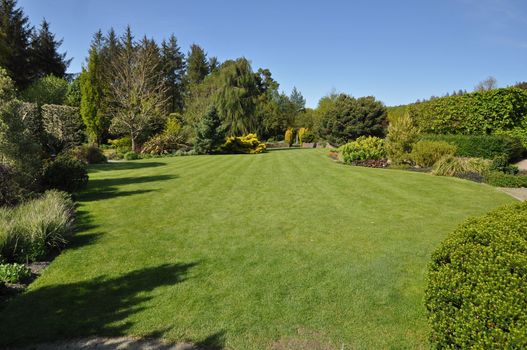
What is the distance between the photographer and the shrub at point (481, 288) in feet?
8.00

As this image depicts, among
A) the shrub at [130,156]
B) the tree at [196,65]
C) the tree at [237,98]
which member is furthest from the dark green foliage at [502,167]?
the tree at [196,65]

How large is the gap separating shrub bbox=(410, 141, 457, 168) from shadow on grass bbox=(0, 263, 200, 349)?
1393cm

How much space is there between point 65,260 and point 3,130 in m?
4.54

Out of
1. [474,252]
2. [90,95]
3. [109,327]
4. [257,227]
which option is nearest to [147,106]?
[90,95]

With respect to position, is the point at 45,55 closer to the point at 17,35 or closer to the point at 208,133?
the point at 17,35

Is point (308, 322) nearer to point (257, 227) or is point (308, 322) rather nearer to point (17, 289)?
point (257, 227)

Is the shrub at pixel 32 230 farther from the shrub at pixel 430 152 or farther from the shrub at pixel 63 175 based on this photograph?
the shrub at pixel 430 152

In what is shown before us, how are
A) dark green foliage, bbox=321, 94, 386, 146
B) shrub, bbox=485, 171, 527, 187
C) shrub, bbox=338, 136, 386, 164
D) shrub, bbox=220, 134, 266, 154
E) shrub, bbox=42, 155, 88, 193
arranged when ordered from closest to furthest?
shrub, bbox=42, 155, 88, 193, shrub, bbox=485, 171, 527, 187, shrub, bbox=338, 136, 386, 164, shrub, bbox=220, 134, 266, 154, dark green foliage, bbox=321, 94, 386, 146

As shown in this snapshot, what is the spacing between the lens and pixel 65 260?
5406mm

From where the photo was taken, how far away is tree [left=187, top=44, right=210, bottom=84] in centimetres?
5572

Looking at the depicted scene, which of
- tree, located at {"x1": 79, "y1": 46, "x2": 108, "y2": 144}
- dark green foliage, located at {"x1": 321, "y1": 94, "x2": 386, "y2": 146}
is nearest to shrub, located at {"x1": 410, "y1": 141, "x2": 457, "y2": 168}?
dark green foliage, located at {"x1": 321, "y1": 94, "x2": 386, "y2": 146}

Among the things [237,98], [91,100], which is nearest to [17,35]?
[91,100]

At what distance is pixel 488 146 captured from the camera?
48.0 feet

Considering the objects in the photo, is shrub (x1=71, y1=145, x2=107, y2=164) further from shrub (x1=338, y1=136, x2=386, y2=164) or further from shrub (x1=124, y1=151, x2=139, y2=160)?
shrub (x1=338, y1=136, x2=386, y2=164)
